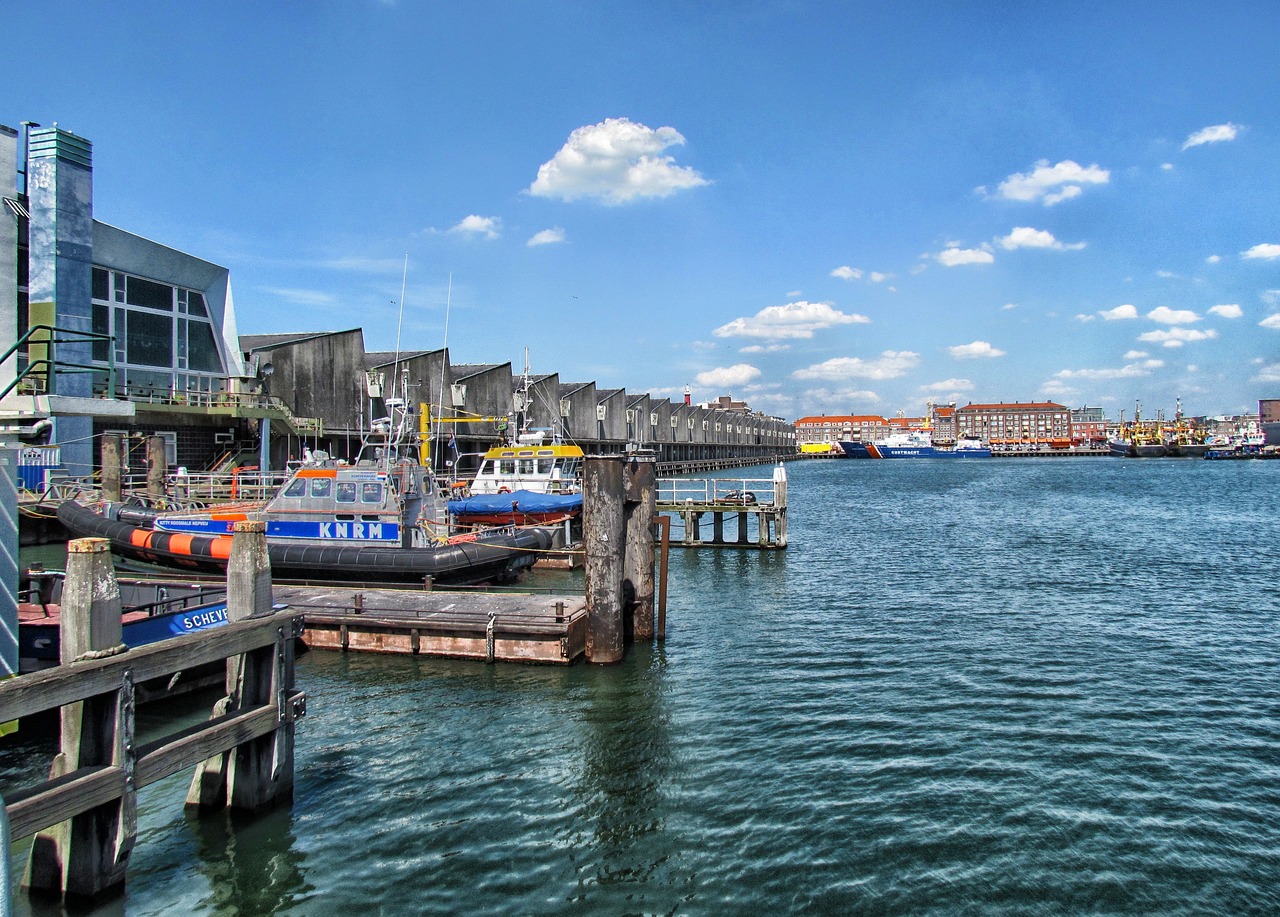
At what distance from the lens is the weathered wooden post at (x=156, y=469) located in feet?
101

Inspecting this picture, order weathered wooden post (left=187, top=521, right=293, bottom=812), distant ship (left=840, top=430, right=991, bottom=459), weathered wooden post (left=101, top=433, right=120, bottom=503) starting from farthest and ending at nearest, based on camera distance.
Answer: distant ship (left=840, top=430, right=991, bottom=459)
weathered wooden post (left=101, top=433, right=120, bottom=503)
weathered wooden post (left=187, top=521, right=293, bottom=812)

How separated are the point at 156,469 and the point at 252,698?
27052 millimetres

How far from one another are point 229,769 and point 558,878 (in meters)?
3.87

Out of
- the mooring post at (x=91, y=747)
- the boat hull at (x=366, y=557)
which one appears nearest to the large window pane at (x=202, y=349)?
the boat hull at (x=366, y=557)

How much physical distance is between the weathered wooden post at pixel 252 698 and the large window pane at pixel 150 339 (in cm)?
3405

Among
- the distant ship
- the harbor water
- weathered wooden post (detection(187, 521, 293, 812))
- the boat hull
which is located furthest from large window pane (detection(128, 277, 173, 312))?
the distant ship

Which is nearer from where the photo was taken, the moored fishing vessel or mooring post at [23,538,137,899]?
mooring post at [23,538,137,899]

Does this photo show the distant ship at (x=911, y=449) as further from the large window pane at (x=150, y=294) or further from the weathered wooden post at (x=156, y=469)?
the weathered wooden post at (x=156, y=469)

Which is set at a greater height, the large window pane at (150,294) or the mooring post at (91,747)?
the large window pane at (150,294)

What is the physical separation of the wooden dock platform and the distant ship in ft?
551

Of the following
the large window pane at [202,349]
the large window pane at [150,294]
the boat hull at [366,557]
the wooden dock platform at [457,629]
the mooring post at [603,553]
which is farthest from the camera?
the large window pane at [202,349]

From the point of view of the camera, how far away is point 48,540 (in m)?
30.1

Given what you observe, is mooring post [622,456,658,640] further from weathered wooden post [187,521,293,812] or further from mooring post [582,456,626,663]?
weathered wooden post [187,521,293,812]

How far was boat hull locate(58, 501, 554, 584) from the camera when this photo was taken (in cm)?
2031
